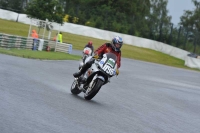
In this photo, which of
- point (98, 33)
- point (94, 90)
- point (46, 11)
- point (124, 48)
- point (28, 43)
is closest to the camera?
point (94, 90)

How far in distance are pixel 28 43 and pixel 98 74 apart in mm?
21193

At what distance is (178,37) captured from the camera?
56406mm

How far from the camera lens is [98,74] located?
43.1 feet

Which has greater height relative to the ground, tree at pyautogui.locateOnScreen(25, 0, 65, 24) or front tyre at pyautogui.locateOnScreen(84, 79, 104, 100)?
tree at pyautogui.locateOnScreen(25, 0, 65, 24)

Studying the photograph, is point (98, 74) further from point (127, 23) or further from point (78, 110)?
point (127, 23)

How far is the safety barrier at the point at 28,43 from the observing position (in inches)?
1177

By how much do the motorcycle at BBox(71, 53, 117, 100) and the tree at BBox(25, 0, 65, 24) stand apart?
96.3 ft

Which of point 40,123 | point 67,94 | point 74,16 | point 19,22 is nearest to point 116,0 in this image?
point 74,16

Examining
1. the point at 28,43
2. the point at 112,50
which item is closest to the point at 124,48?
the point at 28,43

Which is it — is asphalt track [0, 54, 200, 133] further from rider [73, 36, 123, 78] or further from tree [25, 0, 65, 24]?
tree [25, 0, 65, 24]

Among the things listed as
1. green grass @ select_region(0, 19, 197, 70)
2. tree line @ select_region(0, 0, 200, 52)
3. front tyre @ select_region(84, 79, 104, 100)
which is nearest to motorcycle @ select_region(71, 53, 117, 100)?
front tyre @ select_region(84, 79, 104, 100)

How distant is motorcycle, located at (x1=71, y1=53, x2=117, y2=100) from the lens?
1305 centimetres

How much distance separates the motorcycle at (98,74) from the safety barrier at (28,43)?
54.3ft

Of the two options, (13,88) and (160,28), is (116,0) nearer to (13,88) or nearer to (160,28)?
(160,28)
